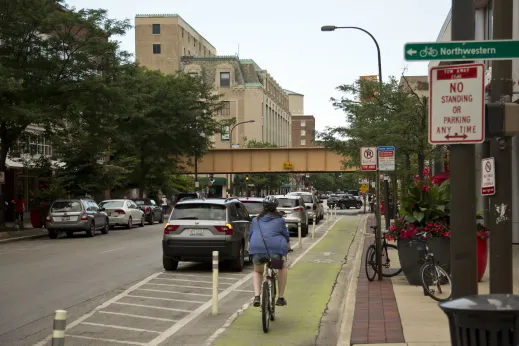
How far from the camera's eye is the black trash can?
467 centimetres

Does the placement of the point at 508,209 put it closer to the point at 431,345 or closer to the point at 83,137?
the point at 431,345

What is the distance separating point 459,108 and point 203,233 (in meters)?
11.0

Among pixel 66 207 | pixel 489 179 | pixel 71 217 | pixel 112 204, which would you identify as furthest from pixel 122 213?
pixel 489 179

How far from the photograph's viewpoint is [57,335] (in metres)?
5.06

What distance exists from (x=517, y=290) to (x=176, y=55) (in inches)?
3776

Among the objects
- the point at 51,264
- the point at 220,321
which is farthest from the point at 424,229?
the point at 51,264

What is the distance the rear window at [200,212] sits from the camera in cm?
1706

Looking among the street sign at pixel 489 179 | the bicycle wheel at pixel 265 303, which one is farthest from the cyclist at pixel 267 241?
the street sign at pixel 489 179

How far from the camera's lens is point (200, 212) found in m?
17.2

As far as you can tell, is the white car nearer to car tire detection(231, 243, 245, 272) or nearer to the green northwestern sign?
car tire detection(231, 243, 245, 272)

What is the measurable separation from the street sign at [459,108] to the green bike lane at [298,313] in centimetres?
392

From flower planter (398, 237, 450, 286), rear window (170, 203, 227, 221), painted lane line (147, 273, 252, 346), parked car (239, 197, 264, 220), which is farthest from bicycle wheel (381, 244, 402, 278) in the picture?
parked car (239, 197, 264, 220)

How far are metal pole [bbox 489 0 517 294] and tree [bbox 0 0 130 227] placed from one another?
23.8 metres

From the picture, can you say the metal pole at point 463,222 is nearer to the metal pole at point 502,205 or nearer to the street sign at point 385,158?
A: the metal pole at point 502,205
